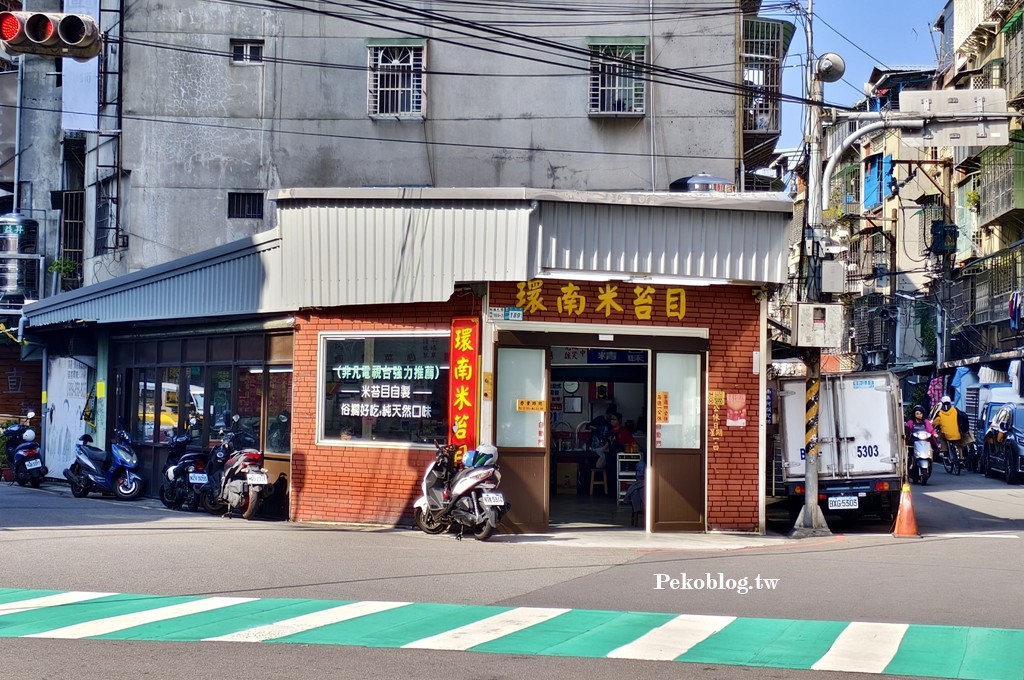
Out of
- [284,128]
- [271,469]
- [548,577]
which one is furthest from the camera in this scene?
[284,128]

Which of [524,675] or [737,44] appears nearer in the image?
[524,675]

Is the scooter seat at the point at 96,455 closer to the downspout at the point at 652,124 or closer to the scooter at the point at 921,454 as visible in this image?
the downspout at the point at 652,124

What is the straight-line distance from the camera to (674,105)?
29.3m

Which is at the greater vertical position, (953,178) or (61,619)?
(953,178)

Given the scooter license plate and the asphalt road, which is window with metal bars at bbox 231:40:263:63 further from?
the scooter license plate

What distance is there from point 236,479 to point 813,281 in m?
9.31

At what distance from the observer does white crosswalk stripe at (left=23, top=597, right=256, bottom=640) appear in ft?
28.4

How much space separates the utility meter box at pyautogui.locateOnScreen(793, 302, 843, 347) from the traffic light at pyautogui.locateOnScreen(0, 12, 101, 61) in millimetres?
10335

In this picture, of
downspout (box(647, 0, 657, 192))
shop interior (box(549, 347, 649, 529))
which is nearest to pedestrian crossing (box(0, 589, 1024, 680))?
shop interior (box(549, 347, 649, 529))

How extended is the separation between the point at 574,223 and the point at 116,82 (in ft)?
66.4

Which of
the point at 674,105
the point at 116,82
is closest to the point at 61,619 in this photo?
the point at 674,105

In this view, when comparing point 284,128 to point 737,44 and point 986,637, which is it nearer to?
point 737,44

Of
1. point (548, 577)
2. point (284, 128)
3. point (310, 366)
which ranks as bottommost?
point (548, 577)

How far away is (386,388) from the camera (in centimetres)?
1719
